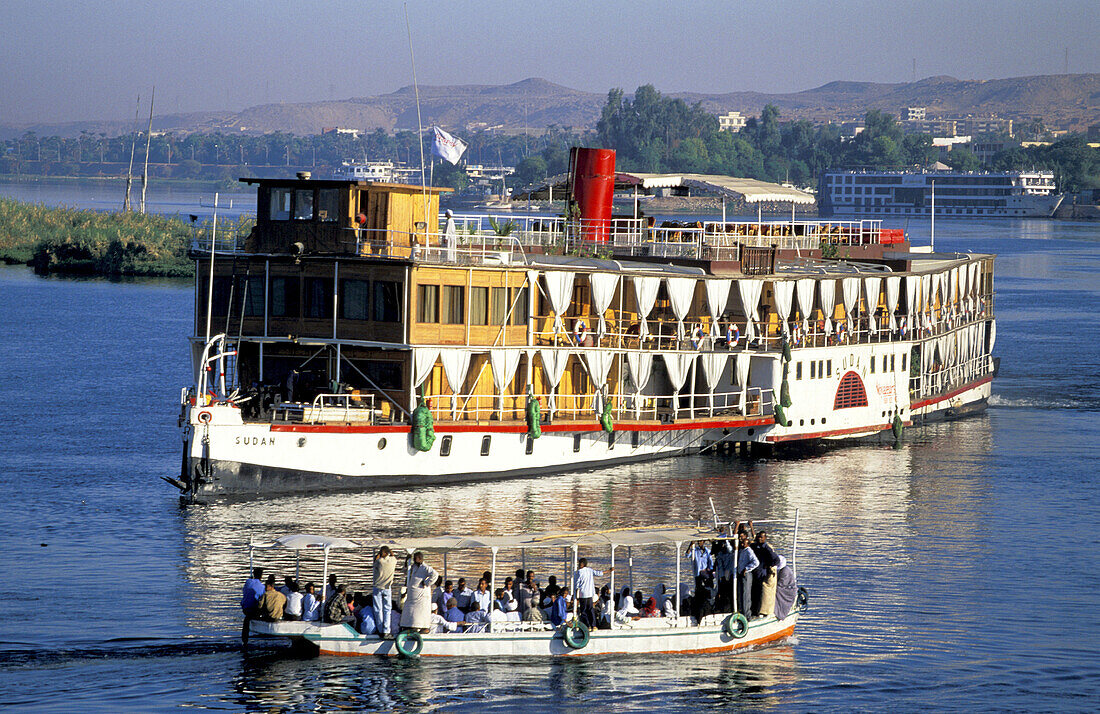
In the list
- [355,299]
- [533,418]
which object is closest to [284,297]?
[355,299]

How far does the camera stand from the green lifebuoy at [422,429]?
41875mm

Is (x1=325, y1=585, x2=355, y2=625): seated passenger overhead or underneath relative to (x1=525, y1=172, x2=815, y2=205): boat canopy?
underneath

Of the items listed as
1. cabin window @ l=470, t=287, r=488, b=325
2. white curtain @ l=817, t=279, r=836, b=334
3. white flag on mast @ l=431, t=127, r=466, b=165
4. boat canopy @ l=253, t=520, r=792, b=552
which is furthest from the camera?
white flag on mast @ l=431, t=127, r=466, b=165

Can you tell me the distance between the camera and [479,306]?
1730 inches

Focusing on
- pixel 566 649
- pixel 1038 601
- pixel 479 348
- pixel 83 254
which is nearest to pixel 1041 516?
pixel 1038 601

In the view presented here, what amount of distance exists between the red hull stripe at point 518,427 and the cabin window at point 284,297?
4.27 m

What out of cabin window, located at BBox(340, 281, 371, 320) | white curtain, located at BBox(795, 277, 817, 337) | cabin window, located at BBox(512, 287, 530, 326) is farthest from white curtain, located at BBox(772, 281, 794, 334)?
cabin window, located at BBox(340, 281, 371, 320)

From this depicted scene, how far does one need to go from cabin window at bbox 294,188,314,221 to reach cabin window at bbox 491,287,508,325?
5.96 meters

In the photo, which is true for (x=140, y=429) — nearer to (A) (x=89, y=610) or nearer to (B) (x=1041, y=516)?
(A) (x=89, y=610)

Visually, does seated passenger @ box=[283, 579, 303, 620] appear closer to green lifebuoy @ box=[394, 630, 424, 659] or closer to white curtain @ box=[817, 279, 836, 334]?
green lifebuoy @ box=[394, 630, 424, 659]

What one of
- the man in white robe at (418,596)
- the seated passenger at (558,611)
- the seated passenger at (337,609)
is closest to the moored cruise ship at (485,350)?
the seated passenger at (337,609)

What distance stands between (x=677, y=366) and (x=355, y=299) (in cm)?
1160

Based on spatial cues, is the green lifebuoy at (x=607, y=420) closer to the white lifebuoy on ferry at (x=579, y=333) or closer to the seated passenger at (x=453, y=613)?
the white lifebuoy on ferry at (x=579, y=333)

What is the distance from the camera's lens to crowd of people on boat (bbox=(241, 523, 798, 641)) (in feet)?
91.9
